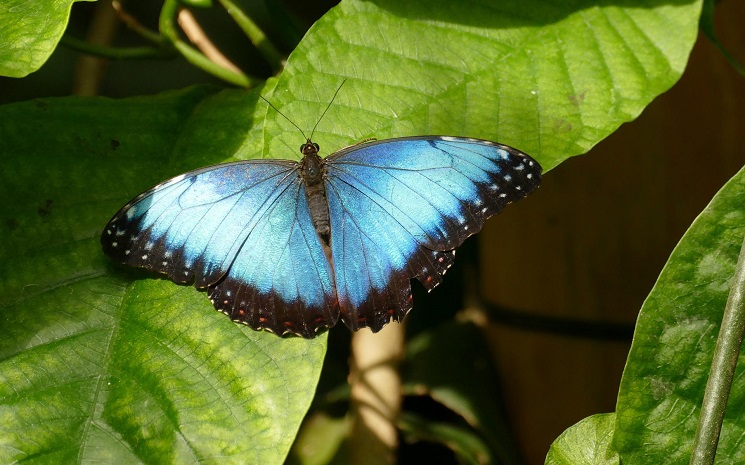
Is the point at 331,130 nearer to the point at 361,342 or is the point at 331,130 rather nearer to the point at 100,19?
the point at 361,342

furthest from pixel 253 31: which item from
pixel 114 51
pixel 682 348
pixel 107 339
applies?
pixel 682 348

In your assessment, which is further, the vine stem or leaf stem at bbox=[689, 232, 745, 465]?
the vine stem

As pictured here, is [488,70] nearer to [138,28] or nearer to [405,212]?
[405,212]

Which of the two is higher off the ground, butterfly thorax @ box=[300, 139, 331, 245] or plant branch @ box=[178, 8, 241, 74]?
plant branch @ box=[178, 8, 241, 74]

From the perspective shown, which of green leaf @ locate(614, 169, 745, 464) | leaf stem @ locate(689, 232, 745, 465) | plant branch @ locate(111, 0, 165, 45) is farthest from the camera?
plant branch @ locate(111, 0, 165, 45)

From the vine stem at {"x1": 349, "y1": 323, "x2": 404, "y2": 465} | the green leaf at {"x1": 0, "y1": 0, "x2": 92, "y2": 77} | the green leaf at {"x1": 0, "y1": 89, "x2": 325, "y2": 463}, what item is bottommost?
the vine stem at {"x1": 349, "y1": 323, "x2": 404, "y2": 465}

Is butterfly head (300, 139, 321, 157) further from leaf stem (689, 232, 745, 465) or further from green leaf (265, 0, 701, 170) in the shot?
leaf stem (689, 232, 745, 465)

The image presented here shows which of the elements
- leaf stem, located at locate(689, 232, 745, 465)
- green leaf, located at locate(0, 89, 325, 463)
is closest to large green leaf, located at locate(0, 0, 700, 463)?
green leaf, located at locate(0, 89, 325, 463)
